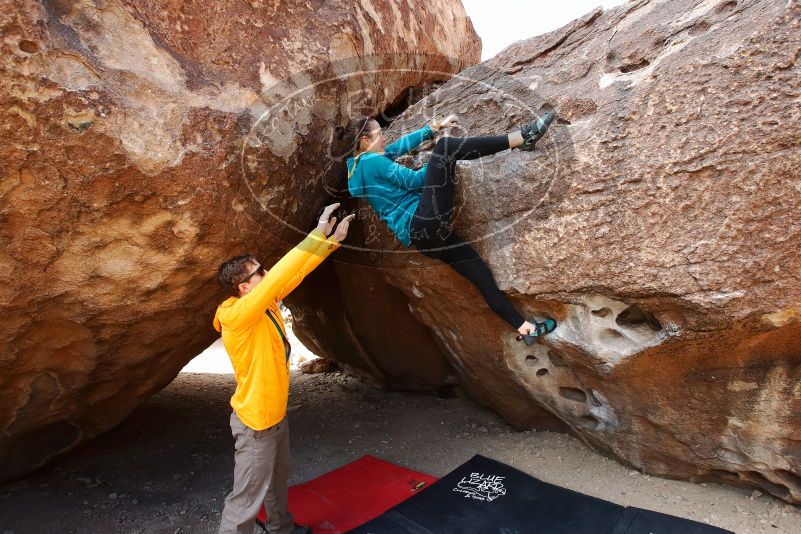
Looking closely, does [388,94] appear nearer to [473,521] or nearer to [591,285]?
[591,285]

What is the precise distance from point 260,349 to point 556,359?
55.7 inches

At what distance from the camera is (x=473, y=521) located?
98.3 inches

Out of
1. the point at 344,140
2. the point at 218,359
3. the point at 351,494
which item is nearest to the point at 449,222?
the point at 344,140

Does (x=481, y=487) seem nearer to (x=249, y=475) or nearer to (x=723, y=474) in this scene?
(x=723, y=474)

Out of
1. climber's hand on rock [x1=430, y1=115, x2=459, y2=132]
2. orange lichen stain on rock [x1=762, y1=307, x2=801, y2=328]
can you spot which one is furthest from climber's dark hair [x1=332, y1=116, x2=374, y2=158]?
orange lichen stain on rock [x1=762, y1=307, x2=801, y2=328]

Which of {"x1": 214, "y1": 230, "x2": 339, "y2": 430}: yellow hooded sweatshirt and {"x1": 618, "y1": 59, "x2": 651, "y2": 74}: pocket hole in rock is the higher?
{"x1": 618, "y1": 59, "x2": 651, "y2": 74}: pocket hole in rock

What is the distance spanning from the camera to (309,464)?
3.37 meters

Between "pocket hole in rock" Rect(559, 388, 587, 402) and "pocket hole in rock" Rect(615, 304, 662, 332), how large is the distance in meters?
0.56

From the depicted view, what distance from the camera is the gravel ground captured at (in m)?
2.47

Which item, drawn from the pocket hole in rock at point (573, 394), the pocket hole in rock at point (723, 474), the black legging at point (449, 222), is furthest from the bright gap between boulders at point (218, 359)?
the pocket hole in rock at point (723, 474)

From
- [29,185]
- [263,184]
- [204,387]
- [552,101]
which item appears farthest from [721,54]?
[204,387]

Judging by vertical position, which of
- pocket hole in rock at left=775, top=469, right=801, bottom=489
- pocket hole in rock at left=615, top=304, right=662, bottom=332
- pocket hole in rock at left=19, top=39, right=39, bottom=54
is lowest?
pocket hole in rock at left=775, top=469, right=801, bottom=489

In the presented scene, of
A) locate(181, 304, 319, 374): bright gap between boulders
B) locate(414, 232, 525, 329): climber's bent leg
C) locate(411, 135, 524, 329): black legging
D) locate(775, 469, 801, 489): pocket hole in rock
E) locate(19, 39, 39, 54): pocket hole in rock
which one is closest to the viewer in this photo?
locate(19, 39, 39, 54): pocket hole in rock

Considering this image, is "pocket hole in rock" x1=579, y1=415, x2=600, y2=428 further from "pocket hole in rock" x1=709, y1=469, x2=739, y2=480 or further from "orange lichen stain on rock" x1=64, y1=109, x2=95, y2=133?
"orange lichen stain on rock" x1=64, y1=109, x2=95, y2=133
